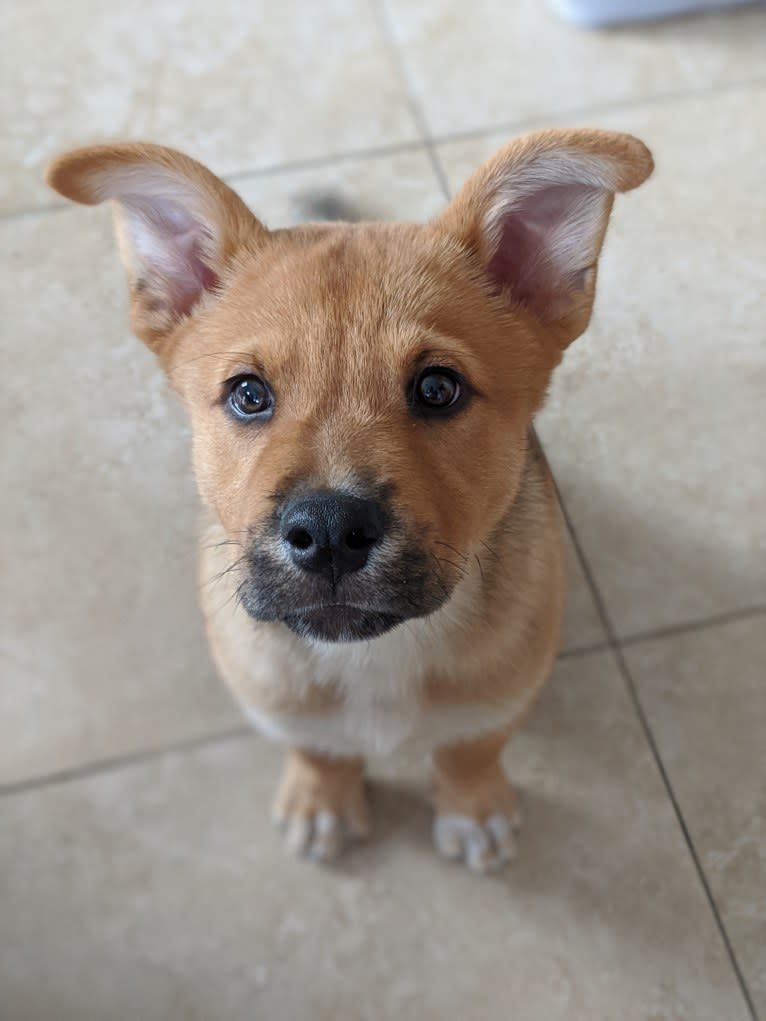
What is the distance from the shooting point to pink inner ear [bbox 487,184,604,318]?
57.0 inches

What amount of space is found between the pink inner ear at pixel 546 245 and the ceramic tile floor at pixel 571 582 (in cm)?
83

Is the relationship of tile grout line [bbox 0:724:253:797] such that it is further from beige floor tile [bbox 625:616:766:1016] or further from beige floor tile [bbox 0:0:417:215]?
beige floor tile [bbox 0:0:417:215]

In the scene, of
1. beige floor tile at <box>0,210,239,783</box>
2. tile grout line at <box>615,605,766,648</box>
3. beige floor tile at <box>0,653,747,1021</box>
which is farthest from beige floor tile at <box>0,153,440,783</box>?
tile grout line at <box>615,605,766,648</box>

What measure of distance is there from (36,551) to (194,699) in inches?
21.2

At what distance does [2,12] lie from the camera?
2.88 meters

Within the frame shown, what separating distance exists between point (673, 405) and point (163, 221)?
4.50 ft

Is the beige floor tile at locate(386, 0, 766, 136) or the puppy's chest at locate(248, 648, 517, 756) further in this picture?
the beige floor tile at locate(386, 0, 766, 136)

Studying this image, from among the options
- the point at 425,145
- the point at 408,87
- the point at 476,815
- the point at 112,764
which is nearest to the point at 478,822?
the point at 476,815

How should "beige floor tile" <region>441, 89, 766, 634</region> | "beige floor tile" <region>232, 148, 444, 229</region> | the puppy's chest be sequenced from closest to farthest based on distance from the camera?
1. the puppy's chest
2. "beige floor tile" <region>441, 89, 766, 634</region>
3. "beige floor tile" <region>232, 148, 444, 229</region>

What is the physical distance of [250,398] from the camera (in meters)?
1.43

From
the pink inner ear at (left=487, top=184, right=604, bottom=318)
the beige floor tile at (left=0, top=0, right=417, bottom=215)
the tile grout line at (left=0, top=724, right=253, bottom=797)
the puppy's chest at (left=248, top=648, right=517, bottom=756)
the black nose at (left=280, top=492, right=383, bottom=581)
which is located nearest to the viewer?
the black nose at (left=280, top=492, right=383, bottom=581)

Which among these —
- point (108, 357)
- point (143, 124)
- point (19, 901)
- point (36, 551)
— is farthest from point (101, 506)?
point (143, 124)

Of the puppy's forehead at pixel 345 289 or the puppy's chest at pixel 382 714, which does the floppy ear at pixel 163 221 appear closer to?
the puppy's forehead at pixel 345 289

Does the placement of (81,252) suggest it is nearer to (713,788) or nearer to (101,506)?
Result: (101,506)
